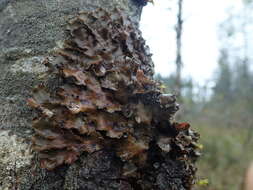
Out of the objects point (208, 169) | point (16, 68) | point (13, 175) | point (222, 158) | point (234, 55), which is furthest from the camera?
point (234, 55)

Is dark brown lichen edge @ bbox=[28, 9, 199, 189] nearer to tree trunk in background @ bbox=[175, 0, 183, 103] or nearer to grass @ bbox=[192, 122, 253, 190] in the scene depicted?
tree trunk in background @ bbox=[175, 0, 183, 103]

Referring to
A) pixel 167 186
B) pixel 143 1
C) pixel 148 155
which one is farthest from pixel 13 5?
pixel 167 186

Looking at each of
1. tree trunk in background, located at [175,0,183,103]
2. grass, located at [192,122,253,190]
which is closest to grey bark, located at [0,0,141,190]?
tree trunk in background, located at [175,0,183,103]

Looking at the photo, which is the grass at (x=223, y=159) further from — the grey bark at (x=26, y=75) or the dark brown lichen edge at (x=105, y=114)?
the grey bark at (x=26, y=75)

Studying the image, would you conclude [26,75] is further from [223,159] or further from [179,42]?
[223,159]

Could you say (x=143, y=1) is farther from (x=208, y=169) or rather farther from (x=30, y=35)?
(x=208, y=169)
